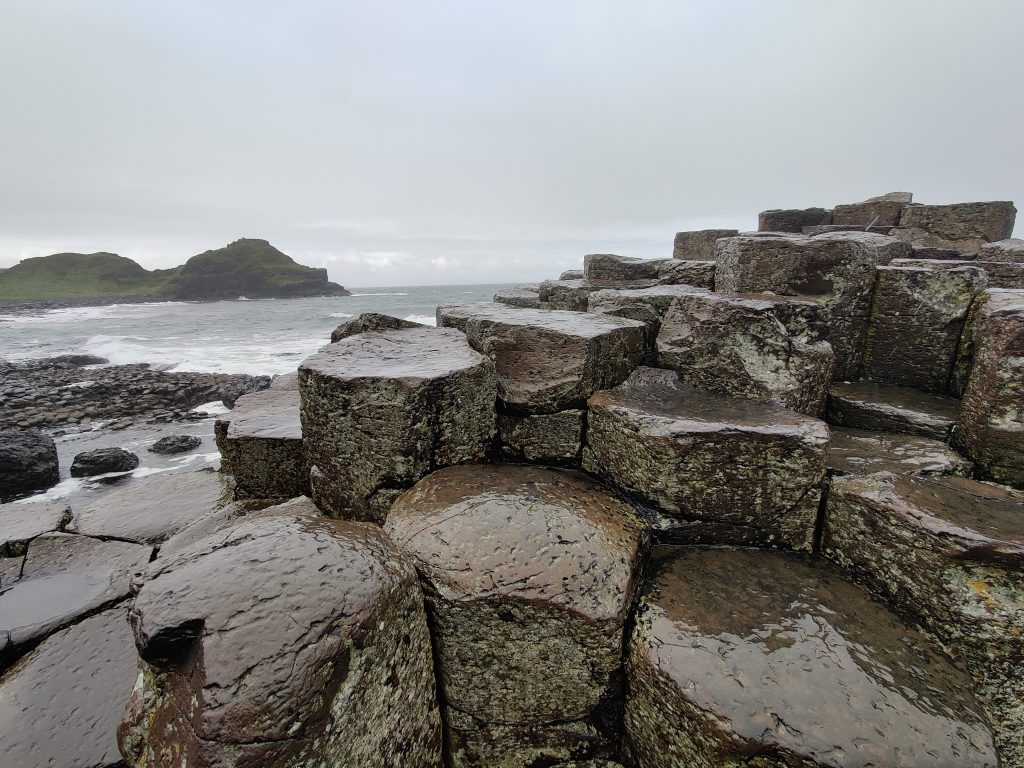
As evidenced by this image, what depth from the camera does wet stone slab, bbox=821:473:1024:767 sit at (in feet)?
5.58

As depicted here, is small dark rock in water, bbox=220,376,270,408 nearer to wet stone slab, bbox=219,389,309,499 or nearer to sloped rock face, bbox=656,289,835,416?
wet stone slab, bbox=219,389,309,499

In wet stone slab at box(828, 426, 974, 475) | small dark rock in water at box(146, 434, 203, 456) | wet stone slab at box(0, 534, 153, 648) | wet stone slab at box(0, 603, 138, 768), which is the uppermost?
wet stone slab at box(828, 426, 974, 475)

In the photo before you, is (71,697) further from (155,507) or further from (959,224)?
(959,224)

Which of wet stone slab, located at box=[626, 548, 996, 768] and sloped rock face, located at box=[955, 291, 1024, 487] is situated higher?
sloped rock face, located at box=[955, 291, 1024, 487]

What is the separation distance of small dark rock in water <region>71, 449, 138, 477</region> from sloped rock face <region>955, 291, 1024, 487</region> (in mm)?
11700

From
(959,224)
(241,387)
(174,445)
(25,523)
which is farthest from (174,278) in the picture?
(959,224)

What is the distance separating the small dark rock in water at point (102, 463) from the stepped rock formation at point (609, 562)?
255 inches

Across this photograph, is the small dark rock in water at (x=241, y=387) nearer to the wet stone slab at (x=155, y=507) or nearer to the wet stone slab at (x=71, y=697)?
the wet stone slab at (x=155, y=507)

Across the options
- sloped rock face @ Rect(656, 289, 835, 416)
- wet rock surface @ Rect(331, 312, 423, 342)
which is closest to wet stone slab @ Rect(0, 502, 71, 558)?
wet rock surface @ Rect(331, 312, 423, 342)

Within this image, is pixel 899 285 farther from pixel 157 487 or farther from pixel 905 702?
pixel 157 487

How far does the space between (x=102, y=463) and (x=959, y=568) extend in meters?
11.7

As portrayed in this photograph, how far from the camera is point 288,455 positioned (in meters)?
3.44

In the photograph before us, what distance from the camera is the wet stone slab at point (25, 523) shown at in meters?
3.82

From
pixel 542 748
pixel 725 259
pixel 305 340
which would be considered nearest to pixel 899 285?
pixel 725 259
